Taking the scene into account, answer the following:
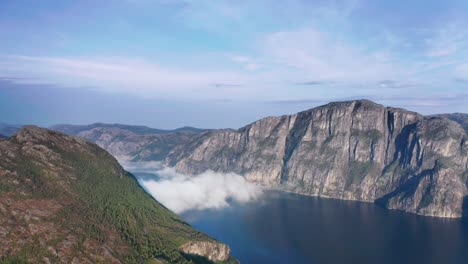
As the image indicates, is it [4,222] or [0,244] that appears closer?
[0,244]

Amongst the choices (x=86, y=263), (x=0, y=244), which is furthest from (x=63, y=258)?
(x=0, y=244)

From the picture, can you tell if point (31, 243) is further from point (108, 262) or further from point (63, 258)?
point (108, 262)

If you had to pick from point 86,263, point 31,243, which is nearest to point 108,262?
point 86,263

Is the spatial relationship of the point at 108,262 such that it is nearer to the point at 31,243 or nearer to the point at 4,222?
the point at 31,243

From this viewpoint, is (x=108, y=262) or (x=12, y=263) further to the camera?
(x=108, y=262)

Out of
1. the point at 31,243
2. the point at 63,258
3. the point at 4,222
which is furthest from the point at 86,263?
the point at 4,222

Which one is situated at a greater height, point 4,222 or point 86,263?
point 4,222

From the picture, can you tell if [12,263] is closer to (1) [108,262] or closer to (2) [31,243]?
(2) [31,243]
